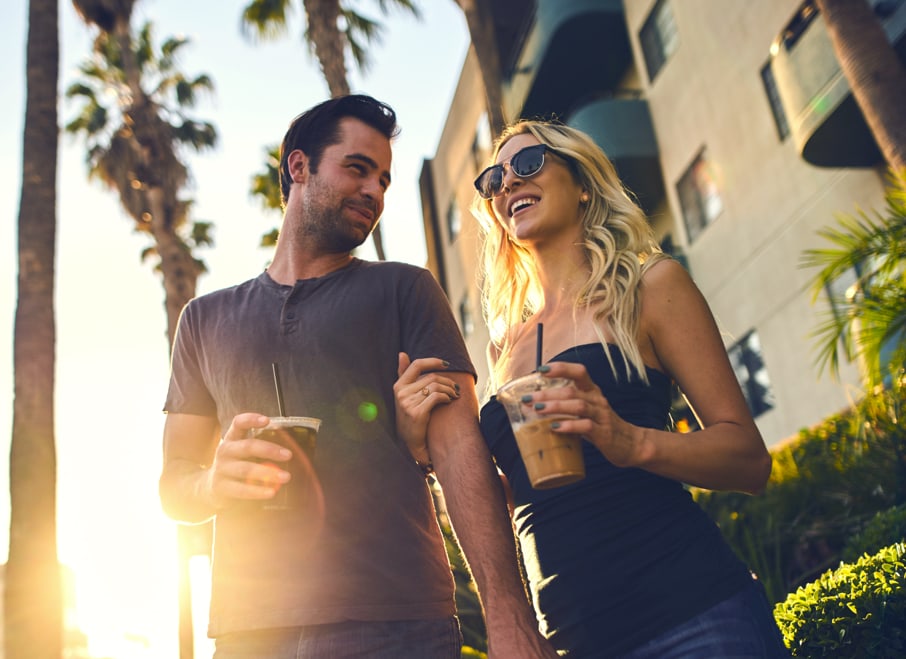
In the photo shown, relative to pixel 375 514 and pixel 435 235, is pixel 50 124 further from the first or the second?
pixel 435 235

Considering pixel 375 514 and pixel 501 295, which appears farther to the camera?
pixel 501 295

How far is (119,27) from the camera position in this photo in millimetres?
14484

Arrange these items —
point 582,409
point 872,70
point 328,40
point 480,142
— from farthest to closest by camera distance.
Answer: point 480,142, point 328,40, point 872,70, point 582,409

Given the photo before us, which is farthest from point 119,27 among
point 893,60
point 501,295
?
point 501,295

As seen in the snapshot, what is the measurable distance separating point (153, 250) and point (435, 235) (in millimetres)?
11778

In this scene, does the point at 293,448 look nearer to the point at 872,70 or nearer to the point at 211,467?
the point at 211,467

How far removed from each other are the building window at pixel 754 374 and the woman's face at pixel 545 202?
10.8 m

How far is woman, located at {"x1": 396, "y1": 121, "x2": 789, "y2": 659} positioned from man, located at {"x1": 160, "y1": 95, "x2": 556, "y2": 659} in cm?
15

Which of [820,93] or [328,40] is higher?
[328,40]

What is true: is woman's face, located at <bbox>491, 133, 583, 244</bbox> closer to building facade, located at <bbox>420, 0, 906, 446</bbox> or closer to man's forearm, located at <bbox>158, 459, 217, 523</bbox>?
man's forearm, located at <bbox>158, 459, 217, 523</bbox>

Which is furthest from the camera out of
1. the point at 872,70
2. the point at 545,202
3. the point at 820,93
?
the point at 820,93

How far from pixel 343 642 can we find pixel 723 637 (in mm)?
1007

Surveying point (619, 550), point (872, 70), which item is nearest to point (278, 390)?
point (619, 550)

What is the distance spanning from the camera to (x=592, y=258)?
2992 mm
